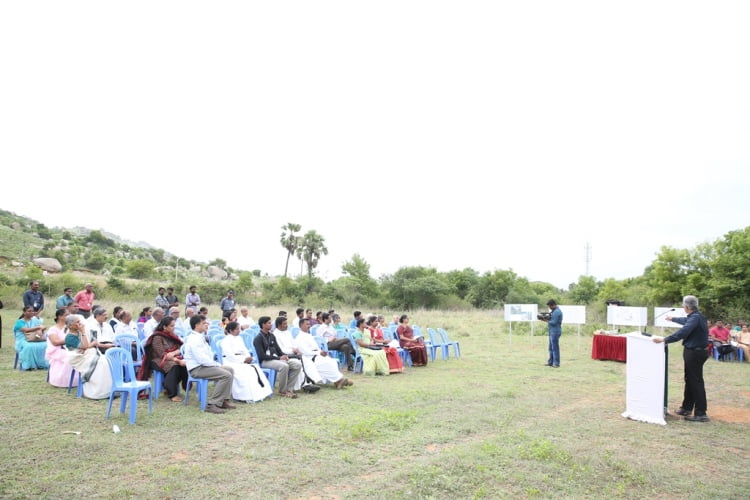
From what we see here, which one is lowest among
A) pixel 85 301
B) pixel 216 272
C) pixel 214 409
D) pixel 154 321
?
pixel 214 409

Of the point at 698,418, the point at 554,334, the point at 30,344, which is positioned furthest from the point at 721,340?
the point at 30,344

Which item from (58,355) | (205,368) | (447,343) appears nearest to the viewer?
(205,368)

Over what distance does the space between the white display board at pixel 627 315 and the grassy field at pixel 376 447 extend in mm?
6842

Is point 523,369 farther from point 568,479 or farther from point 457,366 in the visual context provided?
point 568,479

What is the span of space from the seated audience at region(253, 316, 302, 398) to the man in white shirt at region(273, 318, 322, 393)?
16 cm

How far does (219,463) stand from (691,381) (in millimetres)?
6256

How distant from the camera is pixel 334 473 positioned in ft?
14.9

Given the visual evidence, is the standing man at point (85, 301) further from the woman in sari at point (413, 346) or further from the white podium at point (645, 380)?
the white podium at point (645, 380)

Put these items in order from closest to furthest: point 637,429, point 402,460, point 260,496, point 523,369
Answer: point 260,496 → point 402,460 → point 637,429 → point 523,369

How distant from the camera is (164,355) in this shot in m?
7.37

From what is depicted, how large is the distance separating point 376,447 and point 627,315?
13.2 meters

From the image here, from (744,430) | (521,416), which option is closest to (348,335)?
(521,416)

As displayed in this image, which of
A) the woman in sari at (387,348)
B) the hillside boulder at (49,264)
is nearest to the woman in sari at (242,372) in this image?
the woman in sari at (387,348)

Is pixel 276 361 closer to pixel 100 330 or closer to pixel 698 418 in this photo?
pixel 100 330
